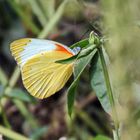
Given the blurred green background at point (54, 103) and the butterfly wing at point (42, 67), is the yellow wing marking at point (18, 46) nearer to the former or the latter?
the butterfly wing at point (42, 67)

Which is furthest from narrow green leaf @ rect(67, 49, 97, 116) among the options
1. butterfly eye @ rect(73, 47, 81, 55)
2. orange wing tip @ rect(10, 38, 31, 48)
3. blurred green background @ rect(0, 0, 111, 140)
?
blurred green background @ rect(0, 0, 111, 140)

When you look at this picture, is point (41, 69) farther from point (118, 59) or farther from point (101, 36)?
point (118, 59)

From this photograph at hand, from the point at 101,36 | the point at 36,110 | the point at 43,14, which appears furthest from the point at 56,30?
the point at 101,36

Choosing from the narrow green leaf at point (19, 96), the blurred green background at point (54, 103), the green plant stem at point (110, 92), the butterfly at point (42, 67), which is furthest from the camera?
the blurred green background at point (54, 103)

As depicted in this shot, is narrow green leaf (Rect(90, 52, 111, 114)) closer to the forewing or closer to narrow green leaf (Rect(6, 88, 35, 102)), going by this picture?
the forewing

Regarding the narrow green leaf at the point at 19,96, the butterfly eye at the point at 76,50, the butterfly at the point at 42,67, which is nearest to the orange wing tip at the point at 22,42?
the butterfly at the point at 42,67
